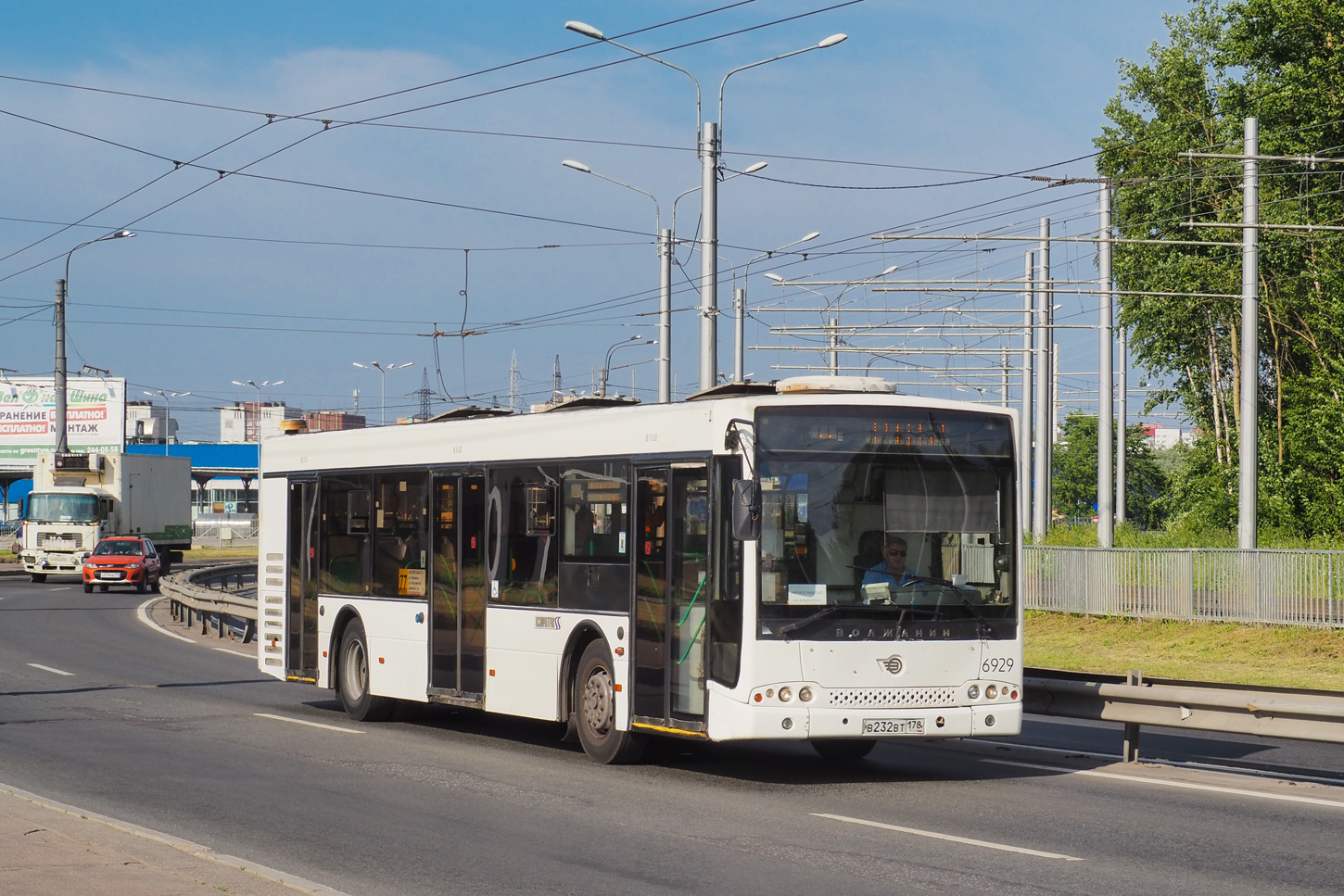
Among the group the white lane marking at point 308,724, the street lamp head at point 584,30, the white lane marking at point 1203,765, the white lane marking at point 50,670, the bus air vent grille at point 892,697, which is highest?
the street lamp head at point 584,30

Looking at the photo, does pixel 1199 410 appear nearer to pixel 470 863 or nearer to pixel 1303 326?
pixel 1303 326

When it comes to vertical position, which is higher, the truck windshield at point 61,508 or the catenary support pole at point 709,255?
the catenary support pole at point 709,255

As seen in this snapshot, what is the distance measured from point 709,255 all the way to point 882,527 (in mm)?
13268

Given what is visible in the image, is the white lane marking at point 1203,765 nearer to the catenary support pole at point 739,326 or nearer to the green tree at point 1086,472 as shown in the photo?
the catenary support pole at point 739,326

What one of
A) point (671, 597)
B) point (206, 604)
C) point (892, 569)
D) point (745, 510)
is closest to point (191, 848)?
point (745, 510)

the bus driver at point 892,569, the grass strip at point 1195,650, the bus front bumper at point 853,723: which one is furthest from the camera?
the grass strip at point 1195,650

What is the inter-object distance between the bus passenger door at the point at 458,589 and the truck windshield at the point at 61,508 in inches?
1475

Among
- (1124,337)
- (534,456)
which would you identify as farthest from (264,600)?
(1124,337)

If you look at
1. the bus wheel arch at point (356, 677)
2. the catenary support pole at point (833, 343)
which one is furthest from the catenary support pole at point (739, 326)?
the bus wheel arch at point (356, 677)

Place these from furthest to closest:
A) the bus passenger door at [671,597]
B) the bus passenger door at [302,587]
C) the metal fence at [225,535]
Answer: the metal fence at [225,535]
the bus passenger door at [302,587]
the bus passenger door at [671,597]

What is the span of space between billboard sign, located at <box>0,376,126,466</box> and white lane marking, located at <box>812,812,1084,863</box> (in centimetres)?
7036

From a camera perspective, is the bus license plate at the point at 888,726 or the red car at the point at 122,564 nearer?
the bus license plate at the point at 888,726

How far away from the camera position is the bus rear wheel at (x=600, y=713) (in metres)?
13.1

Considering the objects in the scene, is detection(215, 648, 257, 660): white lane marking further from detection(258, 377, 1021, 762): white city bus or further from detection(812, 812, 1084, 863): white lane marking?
detection(812, 812, 1084, 863): white lane marking
